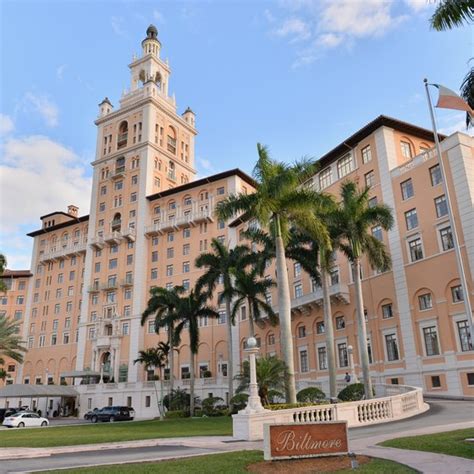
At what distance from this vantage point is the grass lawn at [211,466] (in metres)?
10.0

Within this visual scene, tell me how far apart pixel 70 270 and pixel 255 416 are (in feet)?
222

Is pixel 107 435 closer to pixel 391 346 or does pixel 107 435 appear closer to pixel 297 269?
pixel 391 346

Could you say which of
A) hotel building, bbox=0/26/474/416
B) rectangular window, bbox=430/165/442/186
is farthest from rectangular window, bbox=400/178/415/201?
rectangular window, bbox=430/165/442/186

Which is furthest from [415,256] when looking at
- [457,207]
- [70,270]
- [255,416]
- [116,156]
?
[70,270]

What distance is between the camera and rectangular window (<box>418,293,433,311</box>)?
3566cm

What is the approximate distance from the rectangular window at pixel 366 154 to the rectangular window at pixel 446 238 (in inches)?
443

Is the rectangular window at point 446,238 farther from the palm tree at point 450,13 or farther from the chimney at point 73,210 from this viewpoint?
the chimney at point 73,210

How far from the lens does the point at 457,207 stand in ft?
112

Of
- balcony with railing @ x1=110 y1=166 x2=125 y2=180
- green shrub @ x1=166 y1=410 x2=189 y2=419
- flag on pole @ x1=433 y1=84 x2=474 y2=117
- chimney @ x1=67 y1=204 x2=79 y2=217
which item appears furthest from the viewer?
chimney @ x1=67 y1=204 x2=79 y2=217

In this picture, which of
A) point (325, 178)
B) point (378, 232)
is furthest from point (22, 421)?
point (325, 178)

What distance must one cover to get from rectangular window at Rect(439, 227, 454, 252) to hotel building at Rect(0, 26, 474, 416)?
107mm

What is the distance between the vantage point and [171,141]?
264ft

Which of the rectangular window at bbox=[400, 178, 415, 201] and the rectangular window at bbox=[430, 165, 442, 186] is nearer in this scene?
the rectangular window at bbox=[430, 165, 442, 186]

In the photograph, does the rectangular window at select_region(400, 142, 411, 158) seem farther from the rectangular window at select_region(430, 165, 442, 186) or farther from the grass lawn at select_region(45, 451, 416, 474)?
the grass lawn at select_region(45, 451, 416, 474)
